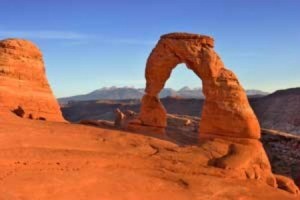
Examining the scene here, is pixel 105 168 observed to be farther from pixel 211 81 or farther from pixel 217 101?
pixel 211 81

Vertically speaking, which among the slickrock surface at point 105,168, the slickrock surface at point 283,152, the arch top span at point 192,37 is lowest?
the slickrock surface at point 283,152

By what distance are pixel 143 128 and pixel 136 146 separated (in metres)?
5.12

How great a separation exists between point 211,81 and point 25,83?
8.02 m

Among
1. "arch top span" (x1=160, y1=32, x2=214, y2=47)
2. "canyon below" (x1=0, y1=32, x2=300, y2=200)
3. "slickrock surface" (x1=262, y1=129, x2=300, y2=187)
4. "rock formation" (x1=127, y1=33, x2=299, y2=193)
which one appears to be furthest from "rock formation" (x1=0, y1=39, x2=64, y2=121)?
"slickrock surface" (x1=262, y1=129, x2=300, y2=187)

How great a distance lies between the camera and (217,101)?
18109 mm

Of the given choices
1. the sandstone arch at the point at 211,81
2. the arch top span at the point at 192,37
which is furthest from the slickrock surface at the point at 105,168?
the arch top span at the point at 192,37

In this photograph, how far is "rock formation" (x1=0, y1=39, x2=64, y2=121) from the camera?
63.9 ft

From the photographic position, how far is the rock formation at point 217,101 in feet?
56.6

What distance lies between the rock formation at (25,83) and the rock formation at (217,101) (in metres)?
5.18

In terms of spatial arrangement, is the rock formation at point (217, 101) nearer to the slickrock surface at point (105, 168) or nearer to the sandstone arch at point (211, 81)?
the sandstone arch at point (211, 81)

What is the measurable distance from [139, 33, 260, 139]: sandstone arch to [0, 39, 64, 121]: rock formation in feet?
17.3

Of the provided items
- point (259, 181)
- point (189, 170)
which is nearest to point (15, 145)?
point (189, 170)

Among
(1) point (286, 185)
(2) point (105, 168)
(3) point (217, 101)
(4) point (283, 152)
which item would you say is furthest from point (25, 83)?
(4) point (283, 152)

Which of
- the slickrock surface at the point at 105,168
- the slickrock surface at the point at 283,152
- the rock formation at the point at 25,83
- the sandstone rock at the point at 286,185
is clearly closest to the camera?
the slickrock surface at the point at 105,168
